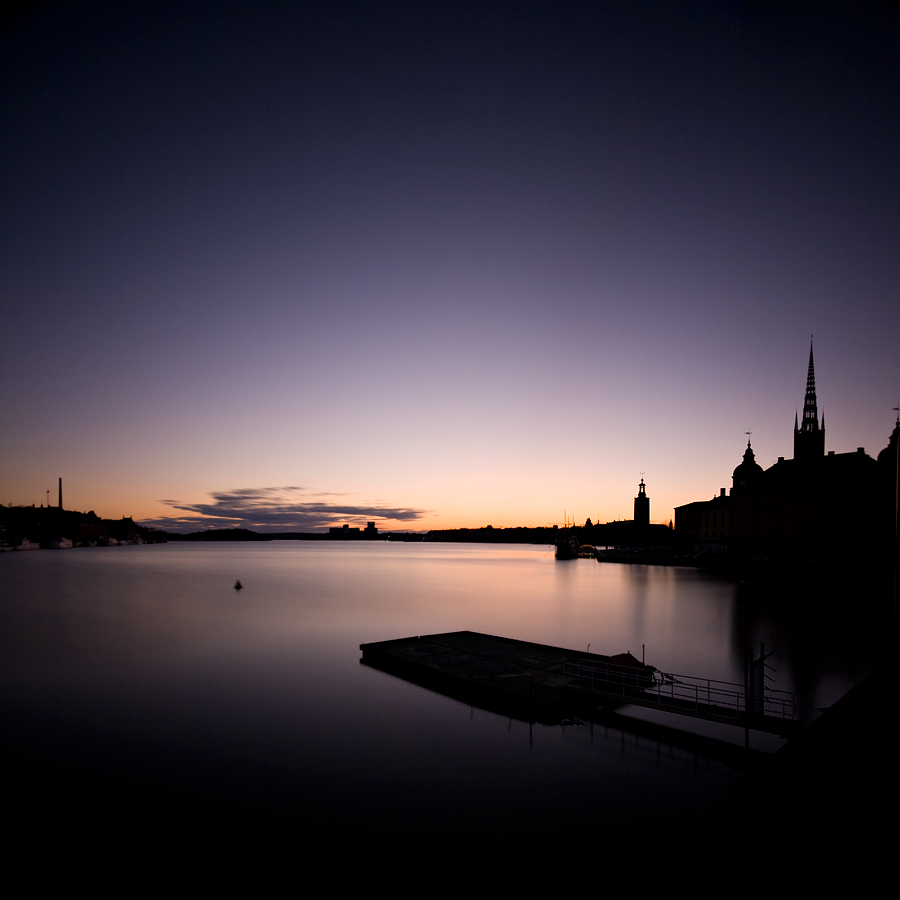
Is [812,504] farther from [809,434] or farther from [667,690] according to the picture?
[667,690]

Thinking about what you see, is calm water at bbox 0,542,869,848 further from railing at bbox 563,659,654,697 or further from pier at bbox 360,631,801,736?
railing at bbox 563,659,654,697

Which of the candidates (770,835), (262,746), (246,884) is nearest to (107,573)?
(262,746)

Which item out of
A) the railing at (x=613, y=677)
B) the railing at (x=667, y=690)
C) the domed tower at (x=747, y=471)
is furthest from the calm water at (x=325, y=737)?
the domed tower at (x=747, y=471)

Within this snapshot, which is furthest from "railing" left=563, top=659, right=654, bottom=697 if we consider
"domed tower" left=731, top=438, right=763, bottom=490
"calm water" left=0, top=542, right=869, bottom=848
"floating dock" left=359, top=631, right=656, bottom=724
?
"domed tower" left=731, top=438, right=763, bottom=490

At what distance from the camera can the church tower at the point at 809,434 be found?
5226 inches

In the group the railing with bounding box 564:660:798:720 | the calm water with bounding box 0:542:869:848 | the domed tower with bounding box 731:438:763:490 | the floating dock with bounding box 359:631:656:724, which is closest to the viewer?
the calm water with bounding box 0:542:869:848

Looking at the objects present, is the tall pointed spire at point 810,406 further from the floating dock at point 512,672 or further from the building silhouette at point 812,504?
the floating dock at point 512,672

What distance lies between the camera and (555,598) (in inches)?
3086

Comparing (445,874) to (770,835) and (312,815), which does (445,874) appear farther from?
(770,835)

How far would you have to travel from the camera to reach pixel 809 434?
137 metres

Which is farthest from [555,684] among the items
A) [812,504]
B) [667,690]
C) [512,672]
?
[812,504]

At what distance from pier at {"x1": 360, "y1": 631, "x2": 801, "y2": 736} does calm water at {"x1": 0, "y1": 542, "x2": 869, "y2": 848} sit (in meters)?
1.02

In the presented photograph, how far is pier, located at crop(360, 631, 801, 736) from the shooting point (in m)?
19.6

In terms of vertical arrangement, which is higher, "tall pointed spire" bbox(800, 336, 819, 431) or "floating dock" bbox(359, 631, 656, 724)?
"tall pointed spire" bbox(800, 336, 819, 431)
